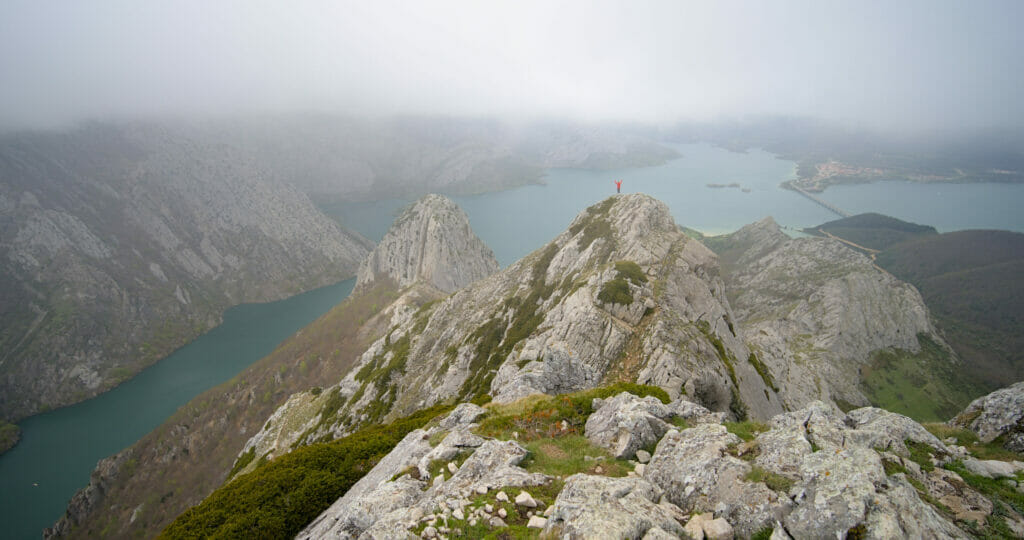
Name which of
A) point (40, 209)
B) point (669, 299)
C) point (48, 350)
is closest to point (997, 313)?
point (669, 299)

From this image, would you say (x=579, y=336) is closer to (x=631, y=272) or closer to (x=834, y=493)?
(x=631, y=272)

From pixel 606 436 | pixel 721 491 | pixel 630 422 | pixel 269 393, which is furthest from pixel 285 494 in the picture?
pixel 269 393

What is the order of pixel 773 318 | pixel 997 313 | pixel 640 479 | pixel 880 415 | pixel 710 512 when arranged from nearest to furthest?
pixel 710 512 < pixel 640 479 < pixel 880 415 < pixel 773 318 < pixel 997 313

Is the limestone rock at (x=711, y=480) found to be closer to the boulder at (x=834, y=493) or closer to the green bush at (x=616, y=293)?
the boulder at (x=834, y=493)

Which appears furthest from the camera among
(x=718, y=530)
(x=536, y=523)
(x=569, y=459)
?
(x=569, y=459)

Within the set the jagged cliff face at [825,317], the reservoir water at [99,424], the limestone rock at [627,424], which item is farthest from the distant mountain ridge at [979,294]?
the reservoir water at [99,424]

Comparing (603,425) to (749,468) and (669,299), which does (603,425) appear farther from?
(669,299)
